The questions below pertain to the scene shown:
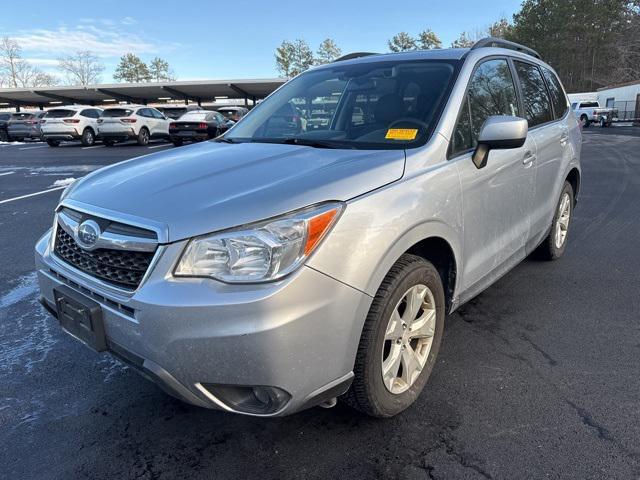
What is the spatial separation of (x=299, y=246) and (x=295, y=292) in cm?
18

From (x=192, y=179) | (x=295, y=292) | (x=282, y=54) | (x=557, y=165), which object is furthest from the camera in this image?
(x=282, y=54)

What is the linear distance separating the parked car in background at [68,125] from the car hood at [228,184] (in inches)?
821

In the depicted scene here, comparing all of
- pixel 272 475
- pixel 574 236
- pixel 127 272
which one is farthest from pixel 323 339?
pixel 574 236

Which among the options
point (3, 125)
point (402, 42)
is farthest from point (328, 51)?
point (3, 125)

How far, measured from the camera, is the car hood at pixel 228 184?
6.35 feet

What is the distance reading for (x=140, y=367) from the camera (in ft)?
6.61

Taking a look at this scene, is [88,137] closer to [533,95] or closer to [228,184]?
[533,95]

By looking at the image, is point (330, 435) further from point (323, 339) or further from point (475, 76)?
point (475, 76)

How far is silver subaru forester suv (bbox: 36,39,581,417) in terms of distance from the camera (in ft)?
6.09

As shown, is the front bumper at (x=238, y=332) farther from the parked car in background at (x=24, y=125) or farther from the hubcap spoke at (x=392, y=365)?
the parked car in background at (x=24, y=125)

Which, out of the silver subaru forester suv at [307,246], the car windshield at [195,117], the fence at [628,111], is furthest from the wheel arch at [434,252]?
the fence at [628,111]

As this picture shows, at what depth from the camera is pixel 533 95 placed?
13.1 feet

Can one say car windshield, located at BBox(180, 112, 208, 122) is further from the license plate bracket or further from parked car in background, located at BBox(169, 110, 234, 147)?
the license plate bracket

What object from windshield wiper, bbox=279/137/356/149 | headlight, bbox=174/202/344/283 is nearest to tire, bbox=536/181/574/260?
windshield wiper, bbox=279/137/356/149
